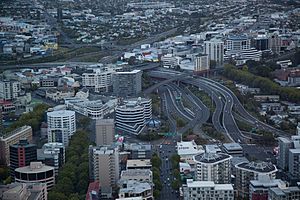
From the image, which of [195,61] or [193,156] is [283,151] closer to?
[193,156]

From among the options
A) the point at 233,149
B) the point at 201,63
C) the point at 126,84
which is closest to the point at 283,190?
the point at 233,149

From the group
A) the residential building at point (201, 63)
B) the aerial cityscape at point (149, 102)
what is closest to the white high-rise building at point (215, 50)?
the aerial cityscape at point (149, 102)

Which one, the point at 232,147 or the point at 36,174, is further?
the point at 232,147

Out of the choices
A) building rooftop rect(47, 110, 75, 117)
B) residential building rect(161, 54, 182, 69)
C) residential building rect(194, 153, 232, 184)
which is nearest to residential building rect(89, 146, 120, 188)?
residential building rect(194, 153, 232, 184)

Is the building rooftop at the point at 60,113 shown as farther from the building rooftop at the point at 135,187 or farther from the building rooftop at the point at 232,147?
the building rooftop at the point at 135,187

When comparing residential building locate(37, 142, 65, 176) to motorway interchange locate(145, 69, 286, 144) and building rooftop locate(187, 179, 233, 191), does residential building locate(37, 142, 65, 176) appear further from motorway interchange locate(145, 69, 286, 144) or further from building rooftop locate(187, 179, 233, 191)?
motorway interchange locate(145, 69, 286, 144)

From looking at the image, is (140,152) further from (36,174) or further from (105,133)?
(36,174)
